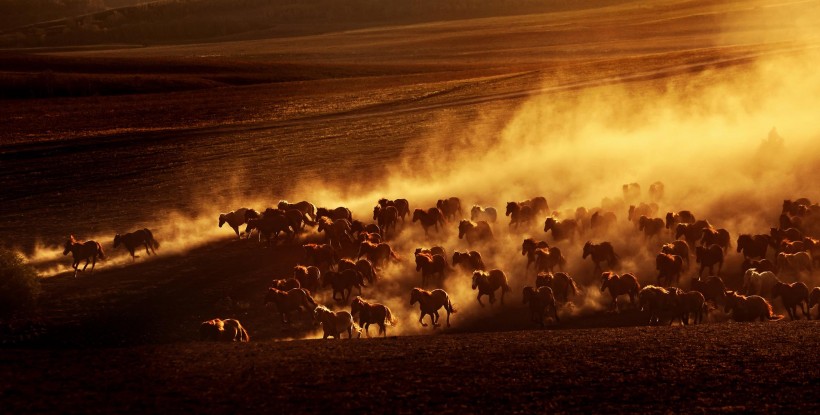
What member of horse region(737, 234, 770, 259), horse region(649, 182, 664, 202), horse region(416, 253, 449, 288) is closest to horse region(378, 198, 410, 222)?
horse region(416, 253, 449, 288)

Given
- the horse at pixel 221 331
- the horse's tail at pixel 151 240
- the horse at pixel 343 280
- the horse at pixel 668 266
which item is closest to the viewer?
the horse at pixel 221 331

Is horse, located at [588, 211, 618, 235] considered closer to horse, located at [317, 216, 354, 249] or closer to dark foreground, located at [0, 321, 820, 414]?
horse, located at [317, 216, 354, 249]

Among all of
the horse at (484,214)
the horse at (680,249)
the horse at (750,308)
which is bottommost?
the horse at (750,308)

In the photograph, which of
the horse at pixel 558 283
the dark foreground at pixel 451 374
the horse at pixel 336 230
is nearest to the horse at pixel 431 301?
the dark foreground at pixel 451 374

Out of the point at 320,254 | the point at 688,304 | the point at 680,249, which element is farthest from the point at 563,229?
the point at 688,304

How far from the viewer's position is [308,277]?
27.7 meters

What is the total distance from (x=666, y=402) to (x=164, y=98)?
243ft

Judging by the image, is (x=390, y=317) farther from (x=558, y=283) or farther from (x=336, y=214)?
(x=336, y=214)

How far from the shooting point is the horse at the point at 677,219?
32750mm

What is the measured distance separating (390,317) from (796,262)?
11695 mm

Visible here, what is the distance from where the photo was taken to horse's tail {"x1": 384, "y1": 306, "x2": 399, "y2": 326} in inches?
972

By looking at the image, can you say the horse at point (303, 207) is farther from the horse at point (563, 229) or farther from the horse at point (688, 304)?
the horse at point (688, 304)

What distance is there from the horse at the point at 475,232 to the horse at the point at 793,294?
10590mm

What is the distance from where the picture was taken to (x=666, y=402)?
17906mm
